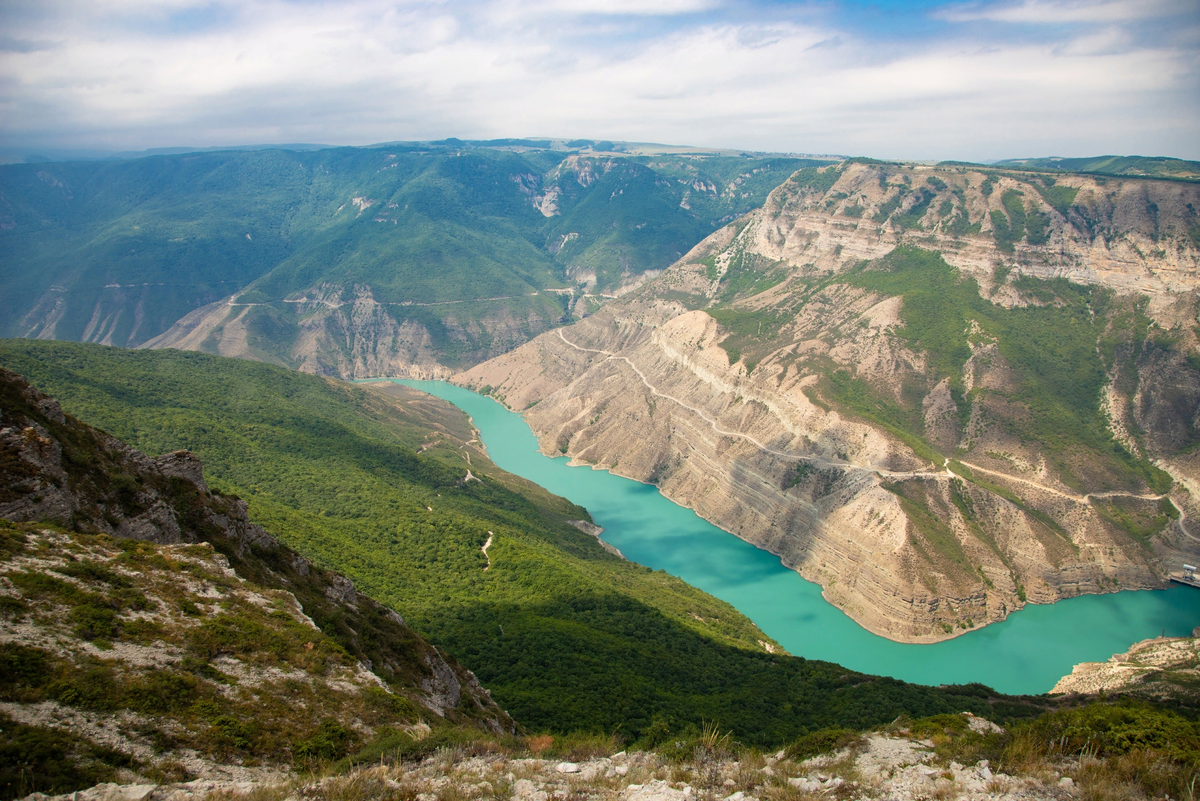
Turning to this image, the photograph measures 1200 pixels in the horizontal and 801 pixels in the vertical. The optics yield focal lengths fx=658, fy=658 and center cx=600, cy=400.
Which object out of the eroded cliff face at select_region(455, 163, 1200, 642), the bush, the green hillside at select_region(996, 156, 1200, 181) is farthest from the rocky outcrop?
the green hillside at select_region(996, 156, 1200, 181)

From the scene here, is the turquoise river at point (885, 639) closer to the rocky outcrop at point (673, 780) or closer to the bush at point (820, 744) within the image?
the bush at point (820, 744)

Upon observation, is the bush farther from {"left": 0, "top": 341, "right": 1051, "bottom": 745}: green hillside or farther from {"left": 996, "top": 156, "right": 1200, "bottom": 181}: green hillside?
{"left": 996, "top": 156, "right": 1200, "bottom": 181}: green hillside

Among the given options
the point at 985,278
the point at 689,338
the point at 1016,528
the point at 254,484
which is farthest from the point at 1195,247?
the point at 254,484

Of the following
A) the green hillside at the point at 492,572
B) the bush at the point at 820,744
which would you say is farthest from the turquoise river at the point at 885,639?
the bush at the point at 820,744

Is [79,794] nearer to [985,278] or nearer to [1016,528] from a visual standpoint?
[1016,528]

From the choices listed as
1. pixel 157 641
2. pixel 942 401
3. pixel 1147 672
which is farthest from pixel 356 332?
pixel 157 641

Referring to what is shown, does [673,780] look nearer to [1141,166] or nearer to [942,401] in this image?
[942,401]
